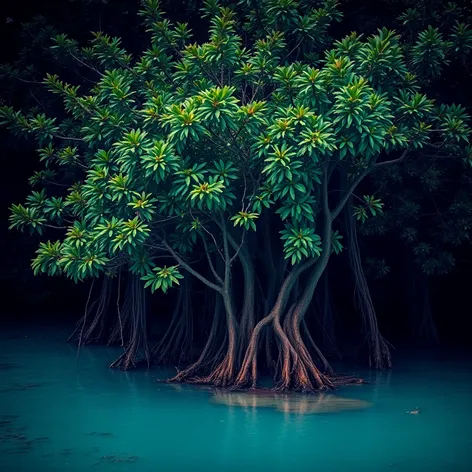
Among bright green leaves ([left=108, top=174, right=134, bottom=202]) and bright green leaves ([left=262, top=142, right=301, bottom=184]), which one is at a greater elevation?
bright green leaves ([left=262, top=142, right=301, bottom=184])

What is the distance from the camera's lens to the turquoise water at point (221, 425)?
7109 mm

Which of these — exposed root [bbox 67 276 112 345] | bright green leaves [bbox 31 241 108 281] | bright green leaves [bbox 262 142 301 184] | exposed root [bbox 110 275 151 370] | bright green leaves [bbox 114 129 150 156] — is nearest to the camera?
bright green leaves [bbox 262 142 301 184]

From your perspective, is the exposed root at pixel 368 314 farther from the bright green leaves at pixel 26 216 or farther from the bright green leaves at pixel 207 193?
the bright green leaves at pixel 26 216

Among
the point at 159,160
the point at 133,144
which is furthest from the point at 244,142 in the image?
the point at 133,144

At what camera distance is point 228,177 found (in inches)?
368

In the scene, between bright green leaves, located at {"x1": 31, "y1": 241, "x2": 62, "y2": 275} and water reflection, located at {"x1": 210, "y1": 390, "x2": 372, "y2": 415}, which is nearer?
water reflection, located at {"x1": 210, "y1": 390, "x2": 372, "y2": 415}

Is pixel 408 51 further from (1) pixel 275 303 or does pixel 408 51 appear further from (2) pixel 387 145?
(1) pixel 275 303

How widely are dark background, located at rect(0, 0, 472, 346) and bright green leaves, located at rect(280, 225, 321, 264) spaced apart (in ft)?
11.5

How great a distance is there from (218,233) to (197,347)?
2.41m

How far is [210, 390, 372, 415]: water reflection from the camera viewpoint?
8891mm

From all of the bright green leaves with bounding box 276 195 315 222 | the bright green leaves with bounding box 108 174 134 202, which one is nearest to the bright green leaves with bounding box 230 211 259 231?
the bright green leaves with bounding box 276 195 315 222

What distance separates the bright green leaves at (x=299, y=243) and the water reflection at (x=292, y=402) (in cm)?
144

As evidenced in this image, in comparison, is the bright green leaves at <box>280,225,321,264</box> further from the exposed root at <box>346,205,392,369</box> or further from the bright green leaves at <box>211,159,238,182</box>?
the exposed root at <box>346,205,392,369</box>

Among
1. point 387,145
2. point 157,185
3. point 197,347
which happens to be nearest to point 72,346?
point 197,347
